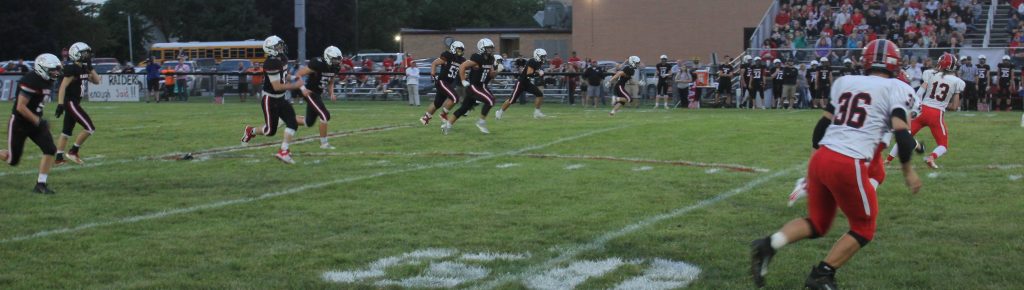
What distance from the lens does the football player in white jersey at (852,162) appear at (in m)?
6.05

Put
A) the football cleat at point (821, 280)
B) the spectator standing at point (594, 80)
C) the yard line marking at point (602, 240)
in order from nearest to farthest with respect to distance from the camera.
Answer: the football cleat at point (821, 280) → the yard line marking at point (602, 240) → the spectator standing at point (594, 80)

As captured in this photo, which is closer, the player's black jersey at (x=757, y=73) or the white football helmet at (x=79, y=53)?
the white football helmet at (x=79, y=53)

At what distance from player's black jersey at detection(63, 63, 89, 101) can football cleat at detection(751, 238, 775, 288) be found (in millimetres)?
9722

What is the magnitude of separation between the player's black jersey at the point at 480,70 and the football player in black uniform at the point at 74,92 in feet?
21.9

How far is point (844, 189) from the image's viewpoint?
19.9 feet

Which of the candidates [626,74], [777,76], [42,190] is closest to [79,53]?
[42,190]

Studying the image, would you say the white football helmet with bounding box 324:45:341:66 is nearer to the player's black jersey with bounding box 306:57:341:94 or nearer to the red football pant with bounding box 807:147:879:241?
the player's black jersey with bounding box 306:57:341:94

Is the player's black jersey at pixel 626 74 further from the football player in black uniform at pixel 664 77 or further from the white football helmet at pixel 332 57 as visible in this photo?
the white football helmet at pixel 332 57

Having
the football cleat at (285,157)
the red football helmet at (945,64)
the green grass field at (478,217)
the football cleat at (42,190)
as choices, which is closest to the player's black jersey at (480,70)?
the green grass field at (478,217)

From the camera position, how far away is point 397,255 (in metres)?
7.22

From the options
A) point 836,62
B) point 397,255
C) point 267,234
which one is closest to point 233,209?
point 267,234

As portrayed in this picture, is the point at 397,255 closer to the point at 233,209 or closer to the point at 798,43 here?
the point at 233,209

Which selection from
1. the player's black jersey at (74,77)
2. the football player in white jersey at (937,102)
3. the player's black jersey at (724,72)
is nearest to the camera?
the football player in white jersey at (937,102)

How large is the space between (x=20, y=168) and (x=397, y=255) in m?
7.66
